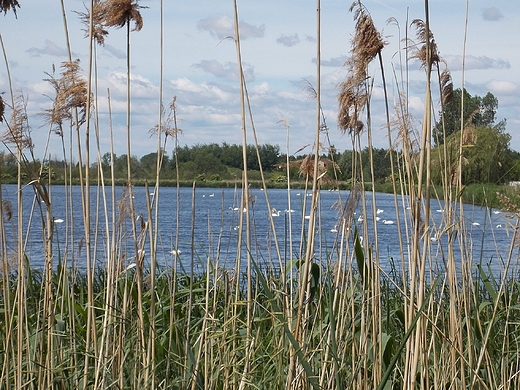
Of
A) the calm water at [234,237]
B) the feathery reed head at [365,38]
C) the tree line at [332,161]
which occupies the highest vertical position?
the feathery reed head at [365,38]

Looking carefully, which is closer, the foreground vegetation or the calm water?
the foreground vegetation

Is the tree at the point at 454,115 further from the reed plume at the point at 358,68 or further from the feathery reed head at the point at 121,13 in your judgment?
the feathery reed head at the point at 121,13

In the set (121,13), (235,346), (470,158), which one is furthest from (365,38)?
(470,158)

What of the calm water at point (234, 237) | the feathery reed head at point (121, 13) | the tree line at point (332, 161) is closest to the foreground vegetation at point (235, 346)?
the calm water at point (234, 237)

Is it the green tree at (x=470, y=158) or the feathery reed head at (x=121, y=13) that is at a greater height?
the feathery reed head at (x=121, y=13)

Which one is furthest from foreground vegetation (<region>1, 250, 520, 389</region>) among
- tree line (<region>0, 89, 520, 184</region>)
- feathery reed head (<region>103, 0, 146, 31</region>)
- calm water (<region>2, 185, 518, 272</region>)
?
feathery reed head (<region>103, 0, 146, 31</region>)

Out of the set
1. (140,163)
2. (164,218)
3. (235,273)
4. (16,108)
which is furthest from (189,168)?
(164,218)

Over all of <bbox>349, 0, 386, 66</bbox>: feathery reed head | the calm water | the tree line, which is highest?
<bbox>349, 0, 386, 66</bbox>: feathery reed head

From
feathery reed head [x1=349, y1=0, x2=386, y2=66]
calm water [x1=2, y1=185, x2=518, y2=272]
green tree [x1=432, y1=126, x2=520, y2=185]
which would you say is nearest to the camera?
feathery reed head [x1=349, y1=0, x2=386, y2=66]

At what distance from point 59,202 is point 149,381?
13.7m

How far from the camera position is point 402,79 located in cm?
213

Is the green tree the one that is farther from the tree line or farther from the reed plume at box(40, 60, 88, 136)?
the reed plume at box(40, 60, 88, 136)

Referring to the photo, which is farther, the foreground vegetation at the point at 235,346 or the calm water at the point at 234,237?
the calm water at the point at 234,237

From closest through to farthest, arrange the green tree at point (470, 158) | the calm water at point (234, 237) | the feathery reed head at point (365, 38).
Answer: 1. the feathery reed head at point (365, 38)
2. the green tree at point (470, 158)
3. the calm water at point (234, 237)
